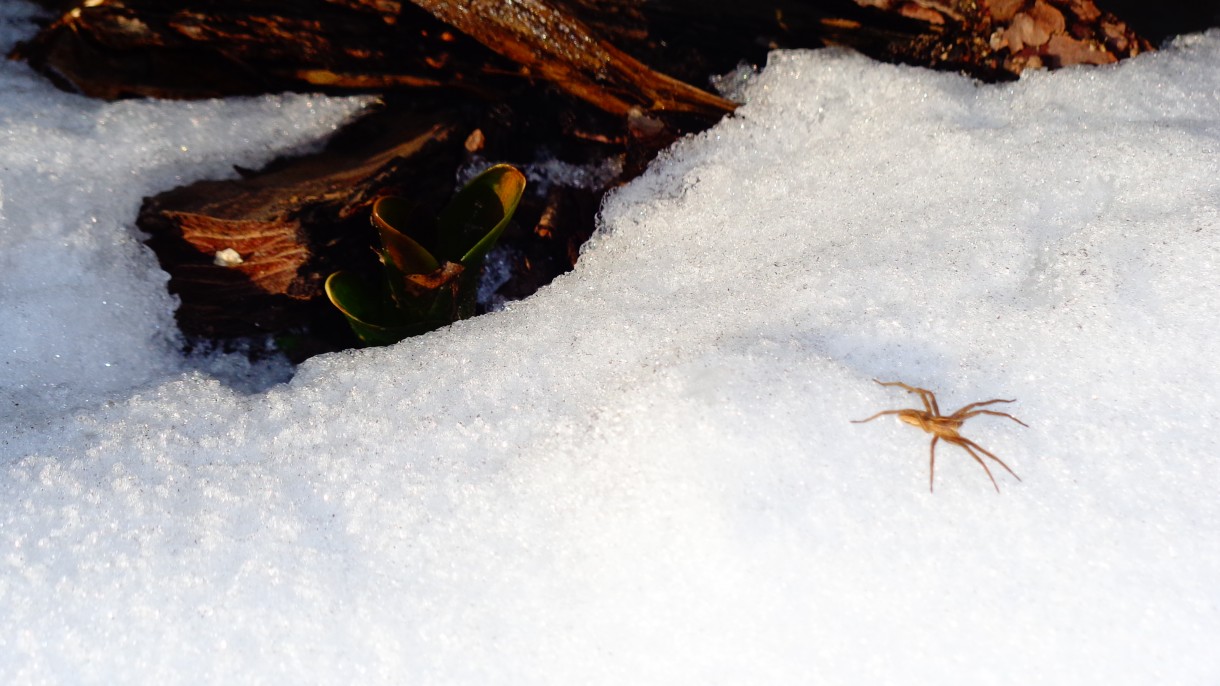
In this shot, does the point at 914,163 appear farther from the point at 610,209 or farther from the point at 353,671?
the point at 353,671

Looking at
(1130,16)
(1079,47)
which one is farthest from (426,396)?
(1130,16)

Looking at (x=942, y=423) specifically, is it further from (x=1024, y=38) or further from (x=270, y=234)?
(x=270, y=234)

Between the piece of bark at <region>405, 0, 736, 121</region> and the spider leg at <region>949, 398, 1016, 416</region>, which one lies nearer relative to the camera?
the spider leg at <region>949, 398, 1016, 416</region>

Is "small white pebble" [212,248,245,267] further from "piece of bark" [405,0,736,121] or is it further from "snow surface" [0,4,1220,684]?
"piece of bark" [405,0,736,121]

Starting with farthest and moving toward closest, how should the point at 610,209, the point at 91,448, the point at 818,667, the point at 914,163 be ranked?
the point at 610,209 → the point at 914,163 → the point at 91,448 → the point at 818,667

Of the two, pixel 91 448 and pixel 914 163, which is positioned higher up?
pixel 914 163

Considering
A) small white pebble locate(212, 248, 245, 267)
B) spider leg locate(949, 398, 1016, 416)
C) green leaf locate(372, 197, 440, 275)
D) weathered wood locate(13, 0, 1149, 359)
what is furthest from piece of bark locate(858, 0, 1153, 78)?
small white pebble locate(212, 248, 245, 267)

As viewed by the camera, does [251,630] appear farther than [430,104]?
No

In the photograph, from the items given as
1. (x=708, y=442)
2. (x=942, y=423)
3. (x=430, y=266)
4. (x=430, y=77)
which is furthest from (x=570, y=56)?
(x=942, y=423)
